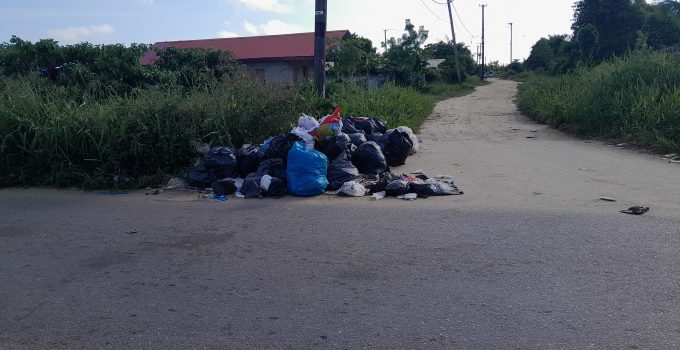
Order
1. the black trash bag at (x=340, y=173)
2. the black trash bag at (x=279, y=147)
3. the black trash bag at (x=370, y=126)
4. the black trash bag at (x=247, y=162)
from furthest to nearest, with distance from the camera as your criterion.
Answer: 1. the black trash bag at (x=370, y=126)
2. the black trash bag at (x=247, y=162)
3. the black trash bag at (x=279, y=147)
4. the black trash bag at (x=340, y=173)

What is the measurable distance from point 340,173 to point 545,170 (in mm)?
3659

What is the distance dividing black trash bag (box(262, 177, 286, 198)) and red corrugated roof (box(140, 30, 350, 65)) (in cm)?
2334

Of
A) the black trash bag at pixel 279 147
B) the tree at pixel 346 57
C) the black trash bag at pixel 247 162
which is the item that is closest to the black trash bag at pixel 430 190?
the black trash bag at pixel 279 147

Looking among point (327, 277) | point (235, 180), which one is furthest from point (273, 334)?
point (235, 180)

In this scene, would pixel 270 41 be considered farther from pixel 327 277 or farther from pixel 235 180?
pixel 327 277

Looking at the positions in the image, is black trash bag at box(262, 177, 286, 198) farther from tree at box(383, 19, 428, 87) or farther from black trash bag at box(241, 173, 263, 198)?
tree at box(383, 19, 428, 87)

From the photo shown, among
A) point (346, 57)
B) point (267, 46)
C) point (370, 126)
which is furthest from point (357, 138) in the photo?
point (267, 46)

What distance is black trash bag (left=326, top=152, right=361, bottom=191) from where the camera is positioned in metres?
8.60

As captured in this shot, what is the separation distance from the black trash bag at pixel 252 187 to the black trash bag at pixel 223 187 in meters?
0.16

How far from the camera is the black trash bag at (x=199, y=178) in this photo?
29.4 ft

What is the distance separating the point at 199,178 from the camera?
29.5 ft

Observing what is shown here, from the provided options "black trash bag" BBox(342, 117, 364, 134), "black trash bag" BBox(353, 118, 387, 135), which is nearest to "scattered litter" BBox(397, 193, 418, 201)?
"black trash bag" BBox(342, 117, 364, 134)

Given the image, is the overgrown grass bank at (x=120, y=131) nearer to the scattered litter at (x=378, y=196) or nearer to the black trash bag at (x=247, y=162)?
the black trash bag at (x=247, y=162)

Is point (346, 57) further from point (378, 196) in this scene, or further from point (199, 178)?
point (378, 196)
